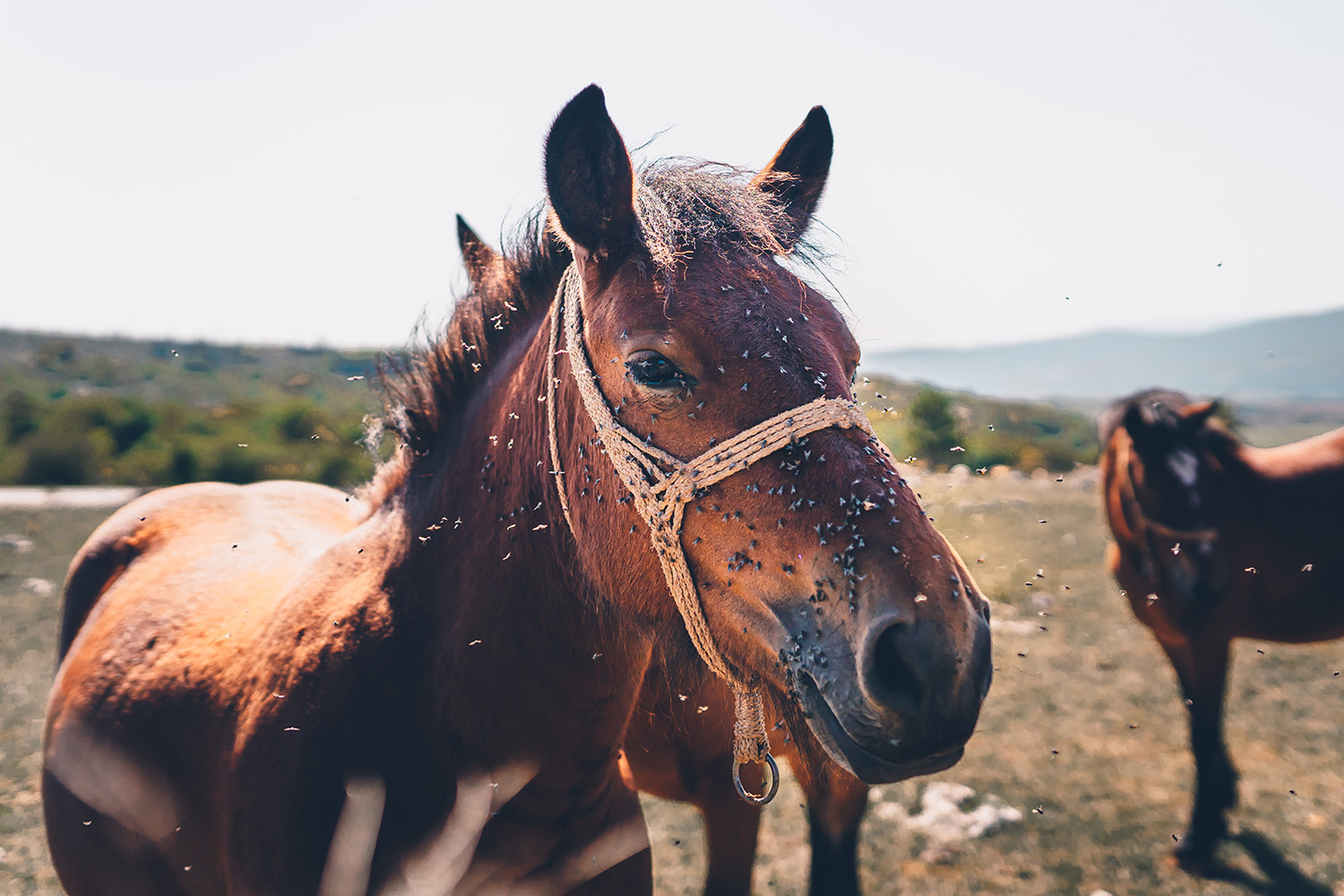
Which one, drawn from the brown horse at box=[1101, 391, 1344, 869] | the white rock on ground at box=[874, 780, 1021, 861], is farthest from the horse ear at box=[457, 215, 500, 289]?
the brown horse at box=[1101, 391, 1344, 869]

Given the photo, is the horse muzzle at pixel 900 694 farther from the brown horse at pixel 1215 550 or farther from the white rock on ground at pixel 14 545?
the white rock on ground at pixel 14 545

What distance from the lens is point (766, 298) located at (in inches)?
59.4

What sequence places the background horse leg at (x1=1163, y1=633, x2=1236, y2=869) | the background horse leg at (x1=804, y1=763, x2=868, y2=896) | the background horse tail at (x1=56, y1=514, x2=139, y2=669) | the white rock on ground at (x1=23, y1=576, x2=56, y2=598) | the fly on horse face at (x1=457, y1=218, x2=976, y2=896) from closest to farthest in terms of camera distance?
1. the fly on horse face at (x1=457, y1=218, x2=976, y2=896)
2. the background horse tail at (x1=56, y1=514, x2=139, y2=669)
3. the background horse leg at (x1=804, y1=763, x2=868, y2=896)
4. the background horse leg at (x1=1163, y1=633, x2=1236, y2=869)
5. the white rock on ground at (x1=23, y1=576, x2=56, y2=598)

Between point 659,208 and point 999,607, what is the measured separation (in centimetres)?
835

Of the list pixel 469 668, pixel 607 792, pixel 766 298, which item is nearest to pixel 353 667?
pixel 469 668

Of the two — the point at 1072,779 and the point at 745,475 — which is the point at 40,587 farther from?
the point at 1072,779

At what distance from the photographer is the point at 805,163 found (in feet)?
6.85

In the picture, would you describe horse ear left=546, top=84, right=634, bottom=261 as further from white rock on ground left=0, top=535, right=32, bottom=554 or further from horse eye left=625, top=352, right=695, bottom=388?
white rock on ground left=0, top=535, right=32, bottom=554

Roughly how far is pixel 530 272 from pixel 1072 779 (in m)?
5.48

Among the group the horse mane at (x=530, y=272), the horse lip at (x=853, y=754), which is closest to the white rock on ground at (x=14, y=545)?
the horse mane at (x=530, y=272)

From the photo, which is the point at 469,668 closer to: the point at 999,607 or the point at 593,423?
the point at 593,423

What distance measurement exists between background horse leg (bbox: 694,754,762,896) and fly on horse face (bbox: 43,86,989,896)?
0.91m

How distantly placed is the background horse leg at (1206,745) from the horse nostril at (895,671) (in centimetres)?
419

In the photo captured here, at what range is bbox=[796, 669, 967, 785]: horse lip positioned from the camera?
1.22 metres
